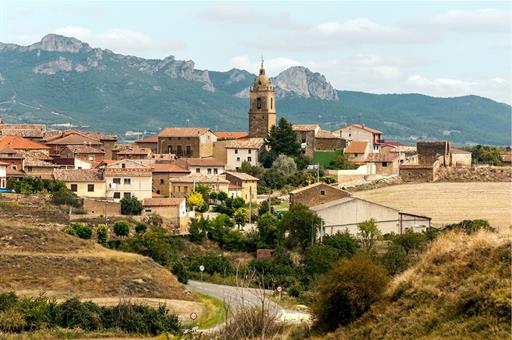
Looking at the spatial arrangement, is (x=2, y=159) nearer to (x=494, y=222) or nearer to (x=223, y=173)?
(x=223, y=173)

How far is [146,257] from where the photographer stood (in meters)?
46.9

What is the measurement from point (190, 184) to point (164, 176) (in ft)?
6.89

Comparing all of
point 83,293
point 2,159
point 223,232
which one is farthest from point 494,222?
point 2,159

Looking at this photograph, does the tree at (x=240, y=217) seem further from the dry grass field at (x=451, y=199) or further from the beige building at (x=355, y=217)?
the dry grass field at (x=451, y=199)

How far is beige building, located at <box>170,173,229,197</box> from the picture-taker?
61844 mm

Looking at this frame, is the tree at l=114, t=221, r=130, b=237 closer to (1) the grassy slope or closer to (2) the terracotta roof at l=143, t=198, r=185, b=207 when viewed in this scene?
(2) the terracotta roof at l=143, t=198, r=185, b=207

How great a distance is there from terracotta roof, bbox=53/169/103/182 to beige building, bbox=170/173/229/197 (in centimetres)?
480

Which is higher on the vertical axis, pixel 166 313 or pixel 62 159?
pixel 62 159

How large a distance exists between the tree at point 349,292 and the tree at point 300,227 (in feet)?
95.8

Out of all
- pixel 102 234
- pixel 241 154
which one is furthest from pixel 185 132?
pixel 102 234

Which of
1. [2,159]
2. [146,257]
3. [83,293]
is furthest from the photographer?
[2,159]

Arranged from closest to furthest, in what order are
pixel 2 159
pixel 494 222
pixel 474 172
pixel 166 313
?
pixel 166 313 → pixel 494 222 → pixel 2 159 → pixel 474 172

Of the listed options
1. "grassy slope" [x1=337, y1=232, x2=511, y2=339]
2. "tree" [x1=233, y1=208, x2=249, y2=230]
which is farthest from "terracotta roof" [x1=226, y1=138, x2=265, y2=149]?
"grassy slope" [x1=337, y1=232, x2=511, y2=339]

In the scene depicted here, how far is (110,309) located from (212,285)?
9.02m
